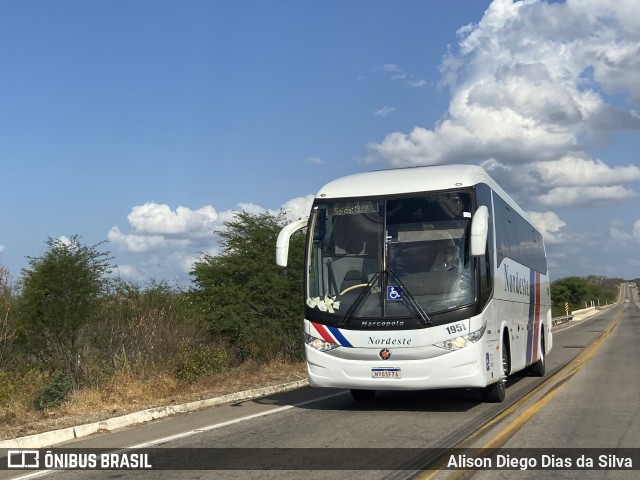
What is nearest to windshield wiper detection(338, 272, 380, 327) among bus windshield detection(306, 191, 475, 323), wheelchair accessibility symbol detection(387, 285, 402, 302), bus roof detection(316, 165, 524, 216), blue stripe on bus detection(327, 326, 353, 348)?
bus windshield detection(306, 191, 475, 323)

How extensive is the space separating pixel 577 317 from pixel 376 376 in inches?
2478

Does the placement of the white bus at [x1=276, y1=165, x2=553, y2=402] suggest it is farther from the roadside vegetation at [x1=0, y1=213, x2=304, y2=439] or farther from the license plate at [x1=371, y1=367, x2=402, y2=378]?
the roadside vegetation at [x1=0, y1=213, x2=304, y2=439]

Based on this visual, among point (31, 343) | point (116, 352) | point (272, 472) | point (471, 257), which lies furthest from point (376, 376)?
point (31, 343)

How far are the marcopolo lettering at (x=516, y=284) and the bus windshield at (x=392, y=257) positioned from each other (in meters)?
2.56

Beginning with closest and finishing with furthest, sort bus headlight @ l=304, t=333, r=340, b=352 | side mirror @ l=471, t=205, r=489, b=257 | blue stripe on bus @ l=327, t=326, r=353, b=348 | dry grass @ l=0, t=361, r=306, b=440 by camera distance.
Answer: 1. side mirror @ l=471, t=205, r=489, b=257
2. dry grass @ l=0, t=361, r=306, b=440
3. blue stripe on bus @ l=327, t=326, r=353, b=348
4. bus headlight @ l=304, t=333, r=340, b=352

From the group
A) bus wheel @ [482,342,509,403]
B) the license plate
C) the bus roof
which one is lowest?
bus wheel @ [482,342,509,403]

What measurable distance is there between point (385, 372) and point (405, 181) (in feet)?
9.75

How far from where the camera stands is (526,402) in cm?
1239

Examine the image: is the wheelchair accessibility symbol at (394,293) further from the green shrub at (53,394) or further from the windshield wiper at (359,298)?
the green shrub at (53,394)

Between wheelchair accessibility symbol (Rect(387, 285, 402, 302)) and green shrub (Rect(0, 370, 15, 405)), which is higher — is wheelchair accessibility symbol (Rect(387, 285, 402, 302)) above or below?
above

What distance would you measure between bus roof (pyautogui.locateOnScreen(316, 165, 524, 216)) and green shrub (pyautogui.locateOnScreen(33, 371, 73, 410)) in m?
6.49

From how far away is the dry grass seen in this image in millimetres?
10828

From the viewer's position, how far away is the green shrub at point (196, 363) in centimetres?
1588

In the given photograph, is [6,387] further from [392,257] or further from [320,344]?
[392,257]
